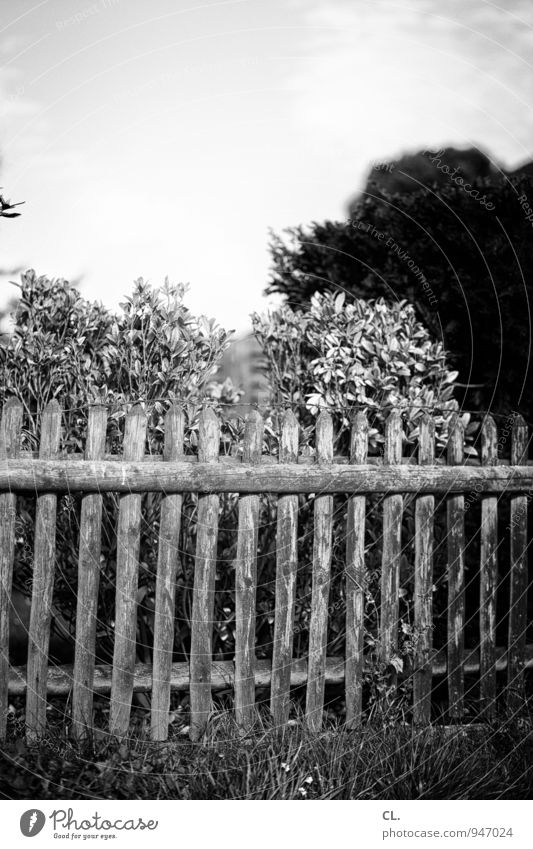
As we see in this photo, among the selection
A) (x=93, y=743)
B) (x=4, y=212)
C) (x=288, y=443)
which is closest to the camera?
(x=4, y=212)

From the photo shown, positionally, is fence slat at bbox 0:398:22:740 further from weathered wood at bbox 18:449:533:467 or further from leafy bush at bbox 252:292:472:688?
leafy bush at bbox 252:292:472:688

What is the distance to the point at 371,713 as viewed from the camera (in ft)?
11.2

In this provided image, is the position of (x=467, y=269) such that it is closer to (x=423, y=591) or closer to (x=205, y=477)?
(x=423, y=591)

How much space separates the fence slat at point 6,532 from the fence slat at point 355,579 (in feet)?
4.94

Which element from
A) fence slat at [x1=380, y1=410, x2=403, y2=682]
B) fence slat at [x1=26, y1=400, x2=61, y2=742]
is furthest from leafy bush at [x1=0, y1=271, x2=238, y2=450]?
fence slat at [x1=380, y1=410, x2=403, y2=682]

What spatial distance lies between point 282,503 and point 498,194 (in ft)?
8.72

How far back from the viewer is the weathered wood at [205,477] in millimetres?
3123

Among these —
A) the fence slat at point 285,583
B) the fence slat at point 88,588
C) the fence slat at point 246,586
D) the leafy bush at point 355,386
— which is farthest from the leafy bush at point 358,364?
the fence slat at point 88,588

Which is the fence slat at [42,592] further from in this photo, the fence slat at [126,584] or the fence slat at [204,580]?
the fence slat at [204,580]

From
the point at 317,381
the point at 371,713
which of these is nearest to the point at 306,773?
the point at 371,713

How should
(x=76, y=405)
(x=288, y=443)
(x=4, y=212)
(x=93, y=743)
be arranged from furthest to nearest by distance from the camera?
(x=76, y=405) → (x=288, y=443) → (x=93, y=743) → (x=4, y=212)

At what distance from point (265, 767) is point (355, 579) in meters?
0.91
